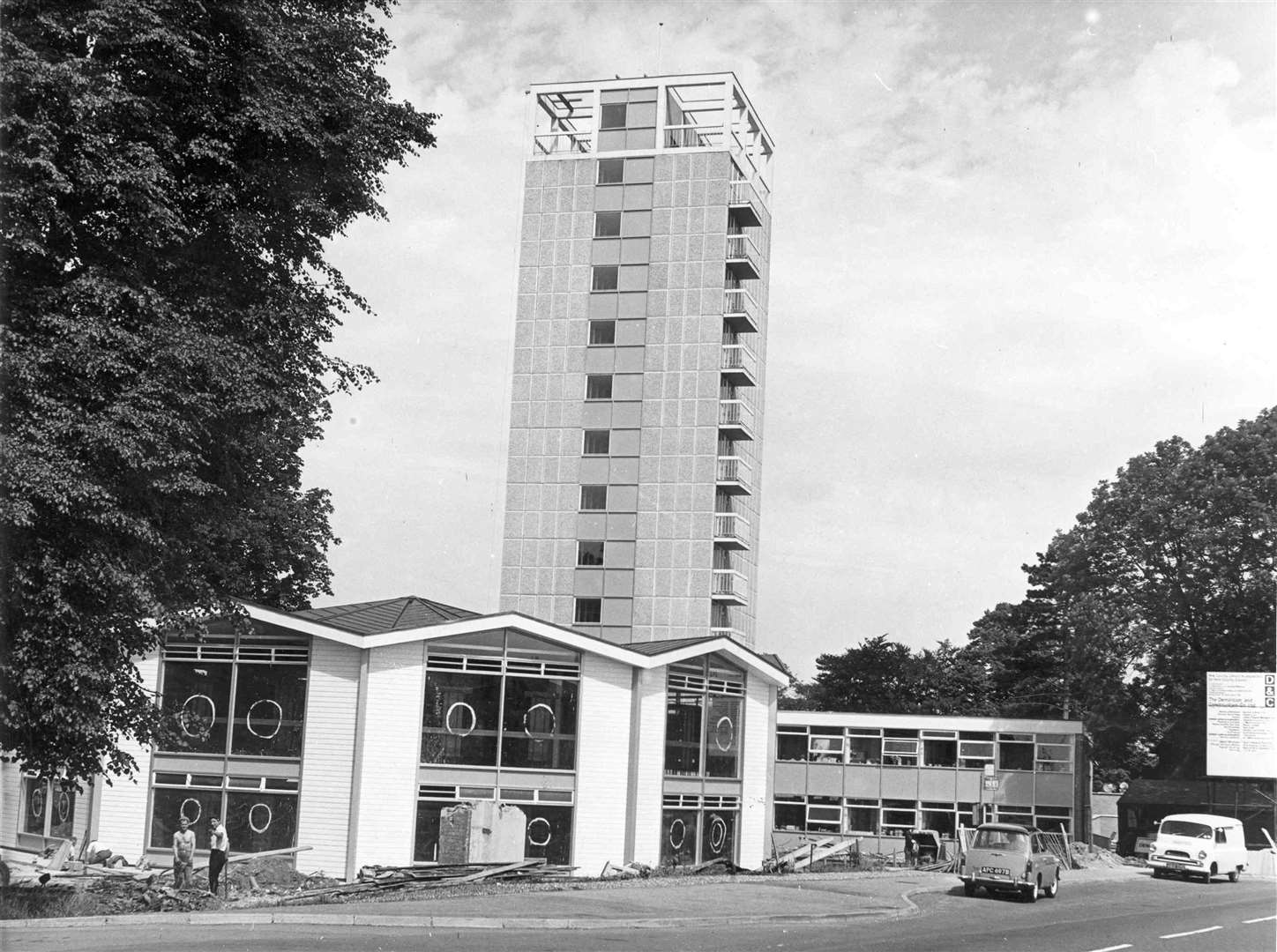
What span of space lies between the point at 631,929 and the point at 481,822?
859cm

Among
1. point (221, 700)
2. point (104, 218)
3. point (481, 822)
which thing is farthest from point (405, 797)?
point (104, 218)

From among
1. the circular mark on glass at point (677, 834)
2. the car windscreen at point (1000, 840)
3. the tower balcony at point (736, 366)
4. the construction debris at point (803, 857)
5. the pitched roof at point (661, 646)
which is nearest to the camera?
the car windscreen at point (1000, 840)

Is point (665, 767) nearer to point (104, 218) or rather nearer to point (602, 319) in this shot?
point (104, 218)

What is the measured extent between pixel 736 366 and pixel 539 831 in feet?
129

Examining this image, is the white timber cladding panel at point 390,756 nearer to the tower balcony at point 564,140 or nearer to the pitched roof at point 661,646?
the pitched roof at point 661,646

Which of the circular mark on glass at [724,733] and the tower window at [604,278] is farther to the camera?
the tower window at [604,278]

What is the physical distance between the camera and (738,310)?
67.6 m

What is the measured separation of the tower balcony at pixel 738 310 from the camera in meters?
67.0

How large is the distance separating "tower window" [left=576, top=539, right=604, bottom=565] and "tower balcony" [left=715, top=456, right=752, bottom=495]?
20.2 feet

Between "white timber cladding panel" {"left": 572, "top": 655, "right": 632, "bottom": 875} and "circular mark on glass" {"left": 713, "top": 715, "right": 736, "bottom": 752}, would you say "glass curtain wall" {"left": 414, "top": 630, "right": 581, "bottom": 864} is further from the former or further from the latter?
"circular mark on glass" {"left": 713, "top": 715, "right": 736, "bottom": 752}

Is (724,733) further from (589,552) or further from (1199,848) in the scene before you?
(589,552)

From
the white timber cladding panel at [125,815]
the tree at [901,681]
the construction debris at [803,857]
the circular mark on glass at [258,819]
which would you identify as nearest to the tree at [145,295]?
the circular mark on glass at [258,819]

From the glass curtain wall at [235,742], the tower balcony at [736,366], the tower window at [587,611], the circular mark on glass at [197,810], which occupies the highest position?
the tower balcony at [736,366]

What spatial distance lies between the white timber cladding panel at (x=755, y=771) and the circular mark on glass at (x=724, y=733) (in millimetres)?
483
